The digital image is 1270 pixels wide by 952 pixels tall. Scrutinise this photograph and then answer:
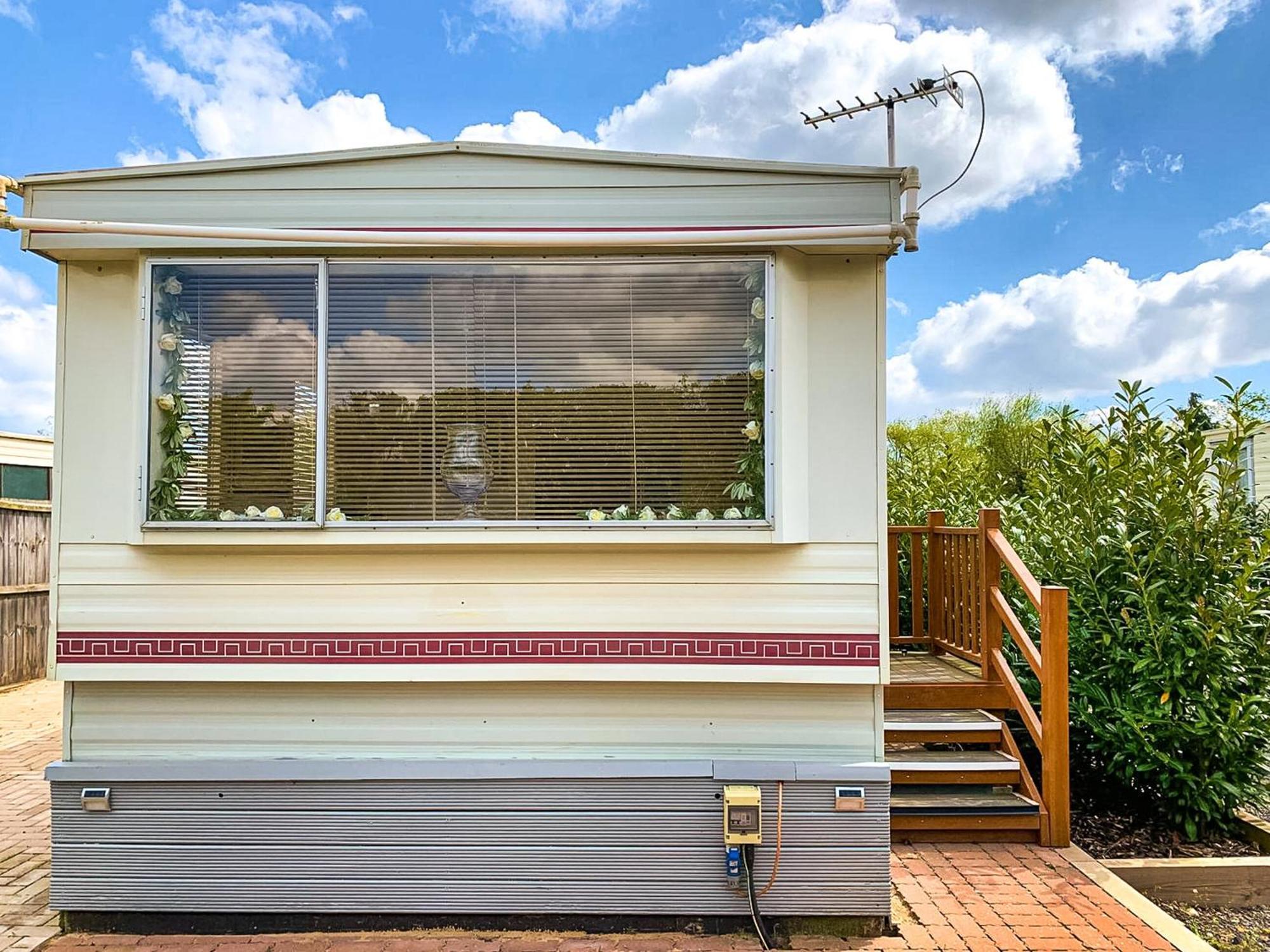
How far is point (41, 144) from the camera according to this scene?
912cm

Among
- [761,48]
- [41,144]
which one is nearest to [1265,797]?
[761,48]

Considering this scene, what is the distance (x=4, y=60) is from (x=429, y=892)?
8.98 m

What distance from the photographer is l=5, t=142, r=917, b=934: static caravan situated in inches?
118

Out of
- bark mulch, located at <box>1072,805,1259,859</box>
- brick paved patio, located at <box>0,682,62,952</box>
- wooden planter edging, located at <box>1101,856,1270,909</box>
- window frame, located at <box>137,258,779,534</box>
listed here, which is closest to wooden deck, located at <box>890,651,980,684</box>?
bark mulch, located at <box>1072,805,1259,859</box>

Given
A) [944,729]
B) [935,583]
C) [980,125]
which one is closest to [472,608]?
[944,729]

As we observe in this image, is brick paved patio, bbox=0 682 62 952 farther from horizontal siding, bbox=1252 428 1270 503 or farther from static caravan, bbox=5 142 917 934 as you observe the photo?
horizontal siding, bbox=1252 428 1270 503

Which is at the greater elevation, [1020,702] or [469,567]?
[469,567]

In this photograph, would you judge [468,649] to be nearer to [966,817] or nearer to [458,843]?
[458,843]

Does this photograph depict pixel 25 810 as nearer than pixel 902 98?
No

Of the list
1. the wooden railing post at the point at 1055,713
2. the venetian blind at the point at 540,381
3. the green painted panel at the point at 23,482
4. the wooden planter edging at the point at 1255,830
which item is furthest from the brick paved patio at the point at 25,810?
the wooden planter edging at the point at 1255,830

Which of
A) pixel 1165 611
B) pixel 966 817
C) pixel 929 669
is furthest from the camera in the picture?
pixel 929 669

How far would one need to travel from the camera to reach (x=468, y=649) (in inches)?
118

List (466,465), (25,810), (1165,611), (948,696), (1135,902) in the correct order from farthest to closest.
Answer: (25,810), (948,696), (1165,611), (1135,902), (466,465)

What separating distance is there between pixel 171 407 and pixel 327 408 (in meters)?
0.60
